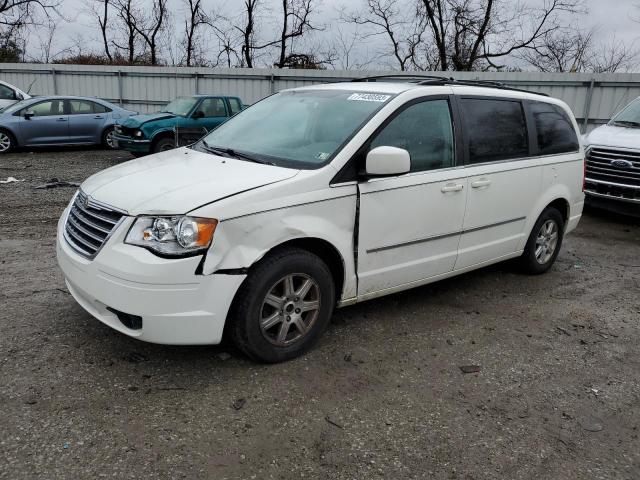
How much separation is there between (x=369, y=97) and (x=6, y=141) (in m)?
11.8

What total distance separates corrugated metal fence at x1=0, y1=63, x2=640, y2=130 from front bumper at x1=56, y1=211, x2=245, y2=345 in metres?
13.1

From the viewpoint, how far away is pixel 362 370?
138 inches

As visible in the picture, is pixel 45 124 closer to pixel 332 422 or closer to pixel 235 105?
pixel 235 105

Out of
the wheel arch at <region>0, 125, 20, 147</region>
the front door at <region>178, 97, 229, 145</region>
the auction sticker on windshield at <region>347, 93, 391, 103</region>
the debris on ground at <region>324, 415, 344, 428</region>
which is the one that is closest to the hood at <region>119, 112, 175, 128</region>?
the front door at <region>178, 97, 229, 145</region>

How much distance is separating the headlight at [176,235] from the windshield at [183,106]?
10009 millimetres

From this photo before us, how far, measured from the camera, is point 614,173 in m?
8.05

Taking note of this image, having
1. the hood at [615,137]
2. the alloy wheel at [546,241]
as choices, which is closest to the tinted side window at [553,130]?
the alloy wheel at [546,241]

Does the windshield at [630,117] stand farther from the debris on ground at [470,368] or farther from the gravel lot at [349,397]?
the debris on ground at [470,368]

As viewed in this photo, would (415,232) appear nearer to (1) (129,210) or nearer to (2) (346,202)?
(2) (346,202)

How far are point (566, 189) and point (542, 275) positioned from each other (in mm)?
888

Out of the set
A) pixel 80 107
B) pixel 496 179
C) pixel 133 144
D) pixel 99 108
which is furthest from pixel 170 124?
pixel 496 179

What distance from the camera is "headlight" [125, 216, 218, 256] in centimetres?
298

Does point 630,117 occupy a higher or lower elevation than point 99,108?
higher

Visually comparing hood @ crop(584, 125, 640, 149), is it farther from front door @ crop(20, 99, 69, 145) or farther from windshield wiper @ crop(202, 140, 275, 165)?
front door @ crop(20, 99, 69, 145)
